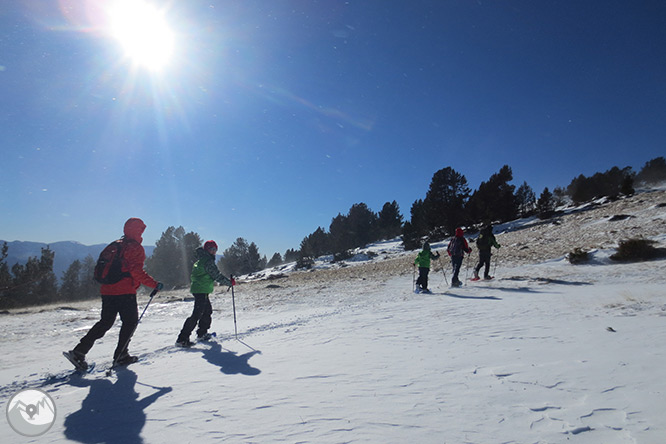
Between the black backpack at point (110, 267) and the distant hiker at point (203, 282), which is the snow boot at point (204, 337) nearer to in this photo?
the distant hiker at point (203, 282)

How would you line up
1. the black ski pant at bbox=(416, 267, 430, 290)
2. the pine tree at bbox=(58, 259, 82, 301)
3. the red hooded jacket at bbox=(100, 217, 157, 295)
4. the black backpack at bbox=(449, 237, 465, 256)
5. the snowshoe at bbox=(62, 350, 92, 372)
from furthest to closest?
the pine tree at bbox=(58, 259, 82, 301) < the black backpack at bbox=(449, 237, 465, 256) < the black ski pant at bbox=(416, 267, 430, 290) < the red hooded jacket at bbox=(100, 217, 157, 295) < the snowshoe at bbox=(62, 350, 92, 372)

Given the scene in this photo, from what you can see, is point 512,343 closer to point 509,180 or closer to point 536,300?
point 536,300

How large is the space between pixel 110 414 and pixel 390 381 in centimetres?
273

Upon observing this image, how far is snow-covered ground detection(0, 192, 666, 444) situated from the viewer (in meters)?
2.24

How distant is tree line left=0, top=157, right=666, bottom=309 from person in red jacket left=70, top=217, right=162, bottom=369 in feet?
84.6

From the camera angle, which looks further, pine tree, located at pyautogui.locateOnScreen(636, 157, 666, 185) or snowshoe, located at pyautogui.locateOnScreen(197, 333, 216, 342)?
pine tree, located at pyautogui.locateOnScreen(636, 157, 666, 185)

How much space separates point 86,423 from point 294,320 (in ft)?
17.0

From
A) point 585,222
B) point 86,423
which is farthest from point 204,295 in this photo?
point 585,222

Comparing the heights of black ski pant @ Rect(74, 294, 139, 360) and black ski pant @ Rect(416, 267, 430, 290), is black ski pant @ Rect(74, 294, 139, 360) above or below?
above

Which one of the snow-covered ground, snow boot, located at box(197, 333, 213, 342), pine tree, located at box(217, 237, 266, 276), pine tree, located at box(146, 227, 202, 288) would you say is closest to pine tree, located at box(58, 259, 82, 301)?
pine tree, located at box(146, 227, 202, 288)

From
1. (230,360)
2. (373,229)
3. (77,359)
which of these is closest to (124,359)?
(77,359)

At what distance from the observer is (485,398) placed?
2.62m

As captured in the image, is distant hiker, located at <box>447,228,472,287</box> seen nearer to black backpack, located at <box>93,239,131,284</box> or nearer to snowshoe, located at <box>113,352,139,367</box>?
snowshoe, located at <box>113,352,139,367</box>

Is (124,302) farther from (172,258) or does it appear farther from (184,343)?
(172,258)
